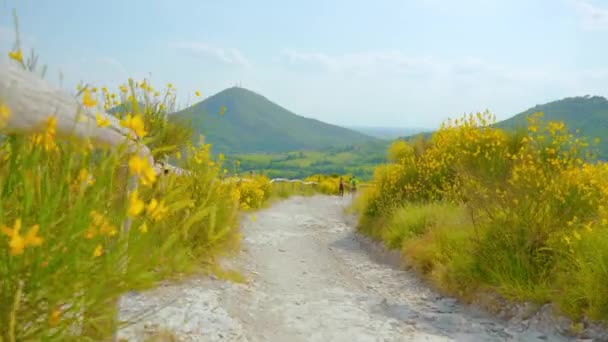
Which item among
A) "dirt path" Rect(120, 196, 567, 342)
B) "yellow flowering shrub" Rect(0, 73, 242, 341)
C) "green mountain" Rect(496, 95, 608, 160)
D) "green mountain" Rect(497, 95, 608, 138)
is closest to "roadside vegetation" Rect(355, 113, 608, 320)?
"dirt path" Rect(120, 196, 567, 342)

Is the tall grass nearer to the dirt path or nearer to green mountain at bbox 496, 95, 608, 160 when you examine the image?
the dirt path

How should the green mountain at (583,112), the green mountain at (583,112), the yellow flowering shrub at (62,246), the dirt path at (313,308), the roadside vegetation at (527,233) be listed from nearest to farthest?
the yellow flowering shrub at (62,246) < the dirt path at (313,308) < the roadside vegetation at (527,233) < the green mountain at (583,112) < the green mountain at (583,112)

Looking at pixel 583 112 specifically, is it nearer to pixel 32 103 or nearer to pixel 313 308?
pixel 313 308

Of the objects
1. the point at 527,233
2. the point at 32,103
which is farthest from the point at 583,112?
the point at 32,103

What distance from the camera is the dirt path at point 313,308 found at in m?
4.35

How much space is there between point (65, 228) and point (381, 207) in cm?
897

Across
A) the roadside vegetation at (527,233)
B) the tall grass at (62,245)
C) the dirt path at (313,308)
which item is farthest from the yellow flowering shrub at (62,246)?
the roadside vegetation at (527,233)

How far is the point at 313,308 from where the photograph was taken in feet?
17.5

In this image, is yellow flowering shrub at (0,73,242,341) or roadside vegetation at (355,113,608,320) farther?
roadside vegetation at (355,113,608,320)

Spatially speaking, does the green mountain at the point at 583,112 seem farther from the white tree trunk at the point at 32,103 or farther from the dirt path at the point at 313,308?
the white tree trunk at the point at 32,103

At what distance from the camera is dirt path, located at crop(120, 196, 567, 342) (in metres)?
4.35

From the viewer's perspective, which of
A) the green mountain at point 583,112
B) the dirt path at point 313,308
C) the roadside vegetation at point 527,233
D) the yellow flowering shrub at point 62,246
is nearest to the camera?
the yellow flowering shrub at point 62,246

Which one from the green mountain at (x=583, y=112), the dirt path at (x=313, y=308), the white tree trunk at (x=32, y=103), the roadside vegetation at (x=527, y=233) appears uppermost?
the green mountain at (x=583, y=112)

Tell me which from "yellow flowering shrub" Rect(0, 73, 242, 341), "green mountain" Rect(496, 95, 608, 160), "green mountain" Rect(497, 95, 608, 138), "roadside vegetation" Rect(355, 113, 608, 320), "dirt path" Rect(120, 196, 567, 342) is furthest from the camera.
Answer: "green mountain" Rect(497, 95, 608, 138)
